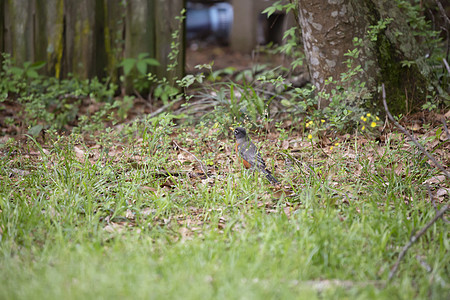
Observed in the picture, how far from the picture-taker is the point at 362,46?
4699 mm

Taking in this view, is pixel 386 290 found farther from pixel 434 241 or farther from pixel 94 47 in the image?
pixel 94 47

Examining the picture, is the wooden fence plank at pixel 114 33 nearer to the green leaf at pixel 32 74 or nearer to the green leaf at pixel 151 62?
the green leaf at pixel 151 62

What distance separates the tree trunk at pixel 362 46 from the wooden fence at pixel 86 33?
2.16 metres

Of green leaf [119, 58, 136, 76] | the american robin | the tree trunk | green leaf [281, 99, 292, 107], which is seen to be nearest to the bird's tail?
the american robin

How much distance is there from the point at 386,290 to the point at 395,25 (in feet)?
11.1

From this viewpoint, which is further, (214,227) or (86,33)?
(86,33)

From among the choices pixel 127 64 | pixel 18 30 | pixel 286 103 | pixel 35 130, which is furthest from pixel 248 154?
pixel 18 30

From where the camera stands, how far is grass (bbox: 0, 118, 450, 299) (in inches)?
92.8

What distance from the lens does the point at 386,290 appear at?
236 cm

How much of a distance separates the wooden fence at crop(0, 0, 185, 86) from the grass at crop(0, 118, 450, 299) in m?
2.38

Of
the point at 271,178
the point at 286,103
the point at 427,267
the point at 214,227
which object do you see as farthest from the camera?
the point at 286,103

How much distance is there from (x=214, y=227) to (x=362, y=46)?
9.05ft

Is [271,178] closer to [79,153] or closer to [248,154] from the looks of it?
[248,154]

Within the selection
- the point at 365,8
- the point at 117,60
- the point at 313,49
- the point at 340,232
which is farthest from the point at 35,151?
the point at 365,8
